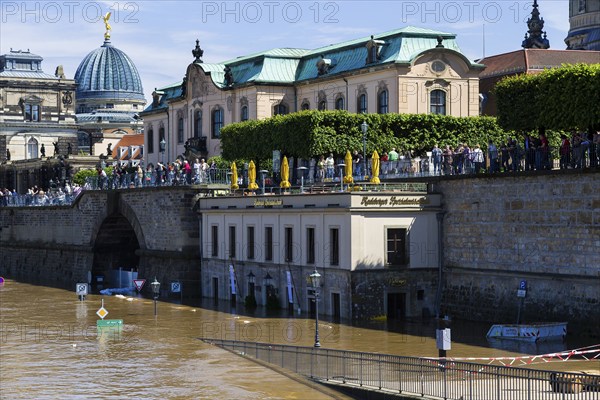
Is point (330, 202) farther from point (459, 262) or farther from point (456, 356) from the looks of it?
point (456, 356)

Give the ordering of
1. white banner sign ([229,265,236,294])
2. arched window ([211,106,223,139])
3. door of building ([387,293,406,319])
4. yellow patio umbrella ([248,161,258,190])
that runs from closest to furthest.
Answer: door of building ([387,293,406,319]), white banner sign ([229,265,236,294]), yellow patio umbrella ([248,161,258,190]), arched window ([211,106,223,139])

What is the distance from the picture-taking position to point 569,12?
5394 inches

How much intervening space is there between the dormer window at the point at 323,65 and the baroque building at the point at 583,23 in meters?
56.4

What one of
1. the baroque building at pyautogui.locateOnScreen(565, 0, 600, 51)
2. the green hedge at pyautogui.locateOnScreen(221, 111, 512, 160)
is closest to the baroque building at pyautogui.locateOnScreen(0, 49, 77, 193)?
the baroque building at pyautogui.locateOnScreen(565, 0, 600, 51)

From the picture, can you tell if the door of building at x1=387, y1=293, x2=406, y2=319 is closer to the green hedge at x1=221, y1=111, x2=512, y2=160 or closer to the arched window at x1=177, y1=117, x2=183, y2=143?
the green hedge at x1=221, y1=111, x2=512, y2=160

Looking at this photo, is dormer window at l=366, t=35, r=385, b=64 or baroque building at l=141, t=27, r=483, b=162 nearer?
baroque building at l=141, t=27, r=483, b=162

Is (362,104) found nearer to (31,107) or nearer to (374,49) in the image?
(374,49)

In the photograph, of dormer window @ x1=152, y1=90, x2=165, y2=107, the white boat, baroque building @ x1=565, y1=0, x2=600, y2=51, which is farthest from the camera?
baroque building @ x1=565, y1=0, x2=600, y2=51

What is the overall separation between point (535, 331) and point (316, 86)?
37.6m

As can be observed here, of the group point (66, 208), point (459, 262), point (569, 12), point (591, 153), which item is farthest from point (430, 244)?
point (569, 12)

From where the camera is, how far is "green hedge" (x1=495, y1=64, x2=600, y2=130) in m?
46.4

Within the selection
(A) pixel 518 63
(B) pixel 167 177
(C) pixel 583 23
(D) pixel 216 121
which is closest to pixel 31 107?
(C) pixel 583 23

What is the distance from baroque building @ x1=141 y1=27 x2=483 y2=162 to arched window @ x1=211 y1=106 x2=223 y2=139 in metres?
0.07

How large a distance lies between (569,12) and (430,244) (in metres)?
91.1
